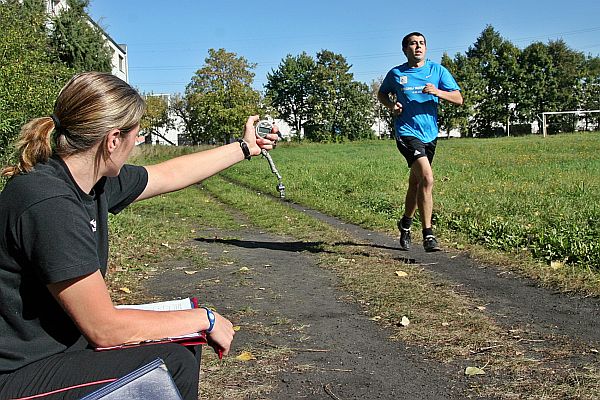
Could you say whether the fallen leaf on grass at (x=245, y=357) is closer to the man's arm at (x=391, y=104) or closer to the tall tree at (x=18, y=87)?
the man's arm at (x=391, y=104)

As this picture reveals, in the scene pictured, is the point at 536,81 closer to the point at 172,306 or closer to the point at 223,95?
the point at 223,95

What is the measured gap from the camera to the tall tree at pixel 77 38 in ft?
134

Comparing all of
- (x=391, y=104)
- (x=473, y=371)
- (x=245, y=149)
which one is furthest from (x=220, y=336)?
(x=391, y=104)

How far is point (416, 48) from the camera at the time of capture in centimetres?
782

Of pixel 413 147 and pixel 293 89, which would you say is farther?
pixel 293 89

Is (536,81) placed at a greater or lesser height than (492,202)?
greater

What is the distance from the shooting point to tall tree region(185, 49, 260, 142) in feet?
243

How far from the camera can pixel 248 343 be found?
4.51m

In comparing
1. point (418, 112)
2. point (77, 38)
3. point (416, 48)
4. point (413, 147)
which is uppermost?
point (77, 38)

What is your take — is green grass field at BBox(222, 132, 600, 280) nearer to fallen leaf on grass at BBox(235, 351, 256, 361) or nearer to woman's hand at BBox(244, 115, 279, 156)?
fallen leaf on grass at BBox(235, 351, 256, 361)

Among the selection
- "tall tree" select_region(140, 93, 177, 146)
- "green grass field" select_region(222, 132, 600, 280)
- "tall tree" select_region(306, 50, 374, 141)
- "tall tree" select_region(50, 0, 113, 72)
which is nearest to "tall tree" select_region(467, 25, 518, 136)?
"tall tree" select_region(306, 50, 374, 141)

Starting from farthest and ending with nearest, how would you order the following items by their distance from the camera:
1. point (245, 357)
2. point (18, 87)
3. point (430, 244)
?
point (18, 87), point (430, 244), point (245, 357)

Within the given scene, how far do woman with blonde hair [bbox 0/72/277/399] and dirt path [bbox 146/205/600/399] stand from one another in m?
1.35

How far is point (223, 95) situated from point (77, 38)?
34.3 m
